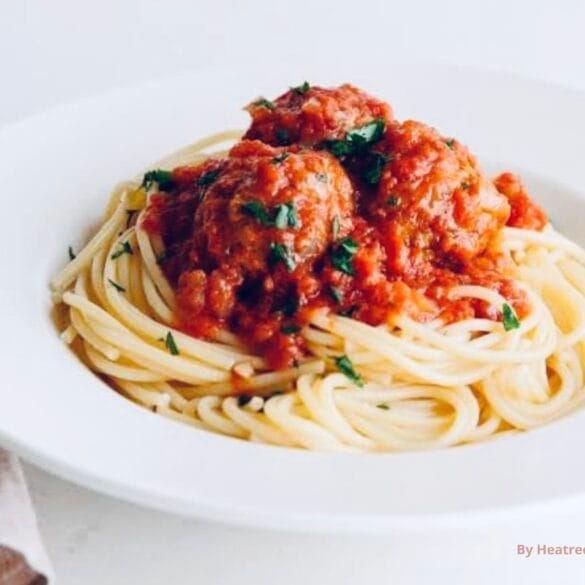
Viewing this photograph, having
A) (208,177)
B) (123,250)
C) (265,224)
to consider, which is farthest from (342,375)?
(123,250)

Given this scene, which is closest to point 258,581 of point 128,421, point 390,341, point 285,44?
point 128,421

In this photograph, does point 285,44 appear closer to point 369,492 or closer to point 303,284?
point 303,284

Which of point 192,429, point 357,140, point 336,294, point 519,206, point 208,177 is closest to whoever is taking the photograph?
point 192,429

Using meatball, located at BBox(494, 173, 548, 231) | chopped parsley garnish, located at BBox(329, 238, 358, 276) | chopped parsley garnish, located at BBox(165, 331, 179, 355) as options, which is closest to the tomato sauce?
chopped parsley garnish, located at BBox(329, 238, 358, 276)

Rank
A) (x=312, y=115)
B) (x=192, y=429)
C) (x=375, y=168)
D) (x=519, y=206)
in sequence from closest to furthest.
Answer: (x=192, y=429) < (x=375, y=168) < (x=312, y=115) < (x=519, y=206)

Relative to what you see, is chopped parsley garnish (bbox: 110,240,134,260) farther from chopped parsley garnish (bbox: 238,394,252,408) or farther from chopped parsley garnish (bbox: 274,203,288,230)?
chopped parsley garnish (bbox: 274,203,288,230)

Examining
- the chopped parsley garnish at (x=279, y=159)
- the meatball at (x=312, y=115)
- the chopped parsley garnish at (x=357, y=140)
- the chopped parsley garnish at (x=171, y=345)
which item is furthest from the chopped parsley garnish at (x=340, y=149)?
the chopped parsley garnish at (x=171, y=345)

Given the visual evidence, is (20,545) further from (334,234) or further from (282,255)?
(334,234)
